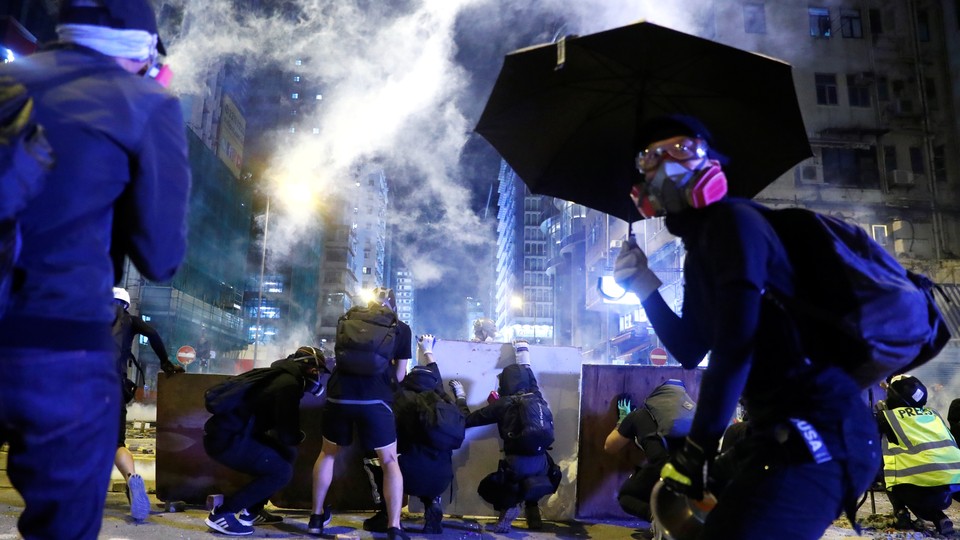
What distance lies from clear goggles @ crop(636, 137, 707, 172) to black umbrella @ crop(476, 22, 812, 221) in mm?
1175

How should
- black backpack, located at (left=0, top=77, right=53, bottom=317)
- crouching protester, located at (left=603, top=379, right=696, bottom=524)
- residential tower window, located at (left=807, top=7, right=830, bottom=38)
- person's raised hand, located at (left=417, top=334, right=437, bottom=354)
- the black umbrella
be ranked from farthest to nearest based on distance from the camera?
1. residential tower window, located at (left=807, top=7, right=830, bottom=38)
2. person's raised hand, located at (left=417, top=334, right=437, bottom=354)
3. crouching protester, located at (left=603, top=379, right=696, bottom=524)
4. the black umbrella
5. black backpack, located at (left=0, top=77, right=53, bottom=317)

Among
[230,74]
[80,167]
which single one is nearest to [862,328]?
[80,167]

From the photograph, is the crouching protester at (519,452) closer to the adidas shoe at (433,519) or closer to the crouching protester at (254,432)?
the adidas shoe at (433,519)

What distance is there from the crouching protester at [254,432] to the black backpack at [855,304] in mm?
4879

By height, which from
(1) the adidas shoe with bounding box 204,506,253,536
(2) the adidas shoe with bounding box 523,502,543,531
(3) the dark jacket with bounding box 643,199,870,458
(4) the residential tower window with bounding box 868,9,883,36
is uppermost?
(4) the residential tower window with bounding box 868,9,883,36

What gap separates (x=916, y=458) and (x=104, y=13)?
8093mm

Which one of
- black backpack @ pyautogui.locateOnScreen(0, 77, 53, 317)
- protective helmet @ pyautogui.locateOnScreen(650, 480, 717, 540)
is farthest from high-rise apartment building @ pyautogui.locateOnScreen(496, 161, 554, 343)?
black backpack @ pyautogui.locateOnScreen(0, 77, 53, 317)

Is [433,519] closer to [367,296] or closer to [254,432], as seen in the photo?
[254,432]

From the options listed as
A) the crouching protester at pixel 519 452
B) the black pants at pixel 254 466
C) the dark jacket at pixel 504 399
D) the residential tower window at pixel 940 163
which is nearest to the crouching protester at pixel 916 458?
the crouching protester at pixel 519 452

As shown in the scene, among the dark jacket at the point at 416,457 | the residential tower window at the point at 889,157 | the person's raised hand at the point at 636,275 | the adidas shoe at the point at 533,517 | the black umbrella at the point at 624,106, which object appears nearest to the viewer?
the person's raised hand at the point at 636,275

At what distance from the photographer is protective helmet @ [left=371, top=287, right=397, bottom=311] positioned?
601 cm

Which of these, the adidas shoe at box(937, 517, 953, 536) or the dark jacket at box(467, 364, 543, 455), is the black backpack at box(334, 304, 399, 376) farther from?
the adidas shoe at box(937, 517, 953, 536)

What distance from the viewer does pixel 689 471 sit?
5.98 ft

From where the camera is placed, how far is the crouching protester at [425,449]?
6.11 meters
